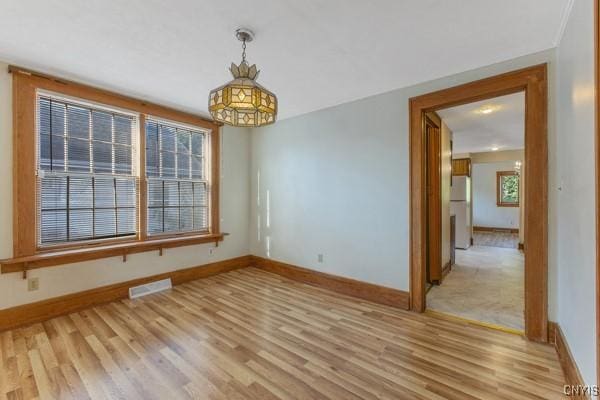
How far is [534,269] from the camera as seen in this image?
226 cm

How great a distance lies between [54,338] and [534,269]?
4262 mm

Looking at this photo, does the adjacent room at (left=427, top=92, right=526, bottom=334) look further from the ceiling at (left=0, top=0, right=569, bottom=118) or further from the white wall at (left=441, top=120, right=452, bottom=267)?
the ceiling at (left=0, top=0, right=569, bottom=118)

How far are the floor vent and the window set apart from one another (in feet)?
34.6

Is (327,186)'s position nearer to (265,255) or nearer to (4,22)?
(265,255)

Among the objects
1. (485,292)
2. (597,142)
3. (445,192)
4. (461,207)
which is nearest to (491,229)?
(461,207)

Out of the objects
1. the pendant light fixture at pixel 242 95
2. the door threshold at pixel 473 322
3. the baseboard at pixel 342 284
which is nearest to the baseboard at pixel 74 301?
the baseboard at pixel 342 284

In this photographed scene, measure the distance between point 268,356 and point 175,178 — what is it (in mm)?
2938

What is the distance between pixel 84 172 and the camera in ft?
10.1

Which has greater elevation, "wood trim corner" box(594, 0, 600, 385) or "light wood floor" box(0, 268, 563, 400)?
"wood trim corner" box(594, 0, 600, 385)

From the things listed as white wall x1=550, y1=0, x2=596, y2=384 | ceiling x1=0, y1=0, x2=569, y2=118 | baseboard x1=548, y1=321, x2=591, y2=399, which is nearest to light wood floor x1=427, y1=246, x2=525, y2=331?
baseboard x1=548, y1=321, x2=591, y2=399

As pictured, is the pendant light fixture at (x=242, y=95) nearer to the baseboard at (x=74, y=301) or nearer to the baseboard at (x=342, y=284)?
the baseboard at (x=342, y=284)

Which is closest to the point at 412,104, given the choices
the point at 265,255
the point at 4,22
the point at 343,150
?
the point at 343,150

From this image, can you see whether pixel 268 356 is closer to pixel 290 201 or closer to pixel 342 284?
pixel 342 284

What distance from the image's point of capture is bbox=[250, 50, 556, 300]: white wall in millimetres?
3020
